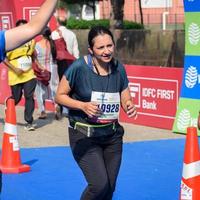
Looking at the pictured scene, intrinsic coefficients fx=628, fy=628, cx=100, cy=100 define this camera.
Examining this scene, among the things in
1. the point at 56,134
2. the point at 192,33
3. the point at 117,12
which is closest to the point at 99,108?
the point at 192,33

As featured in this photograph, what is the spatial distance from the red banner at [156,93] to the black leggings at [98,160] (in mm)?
5528

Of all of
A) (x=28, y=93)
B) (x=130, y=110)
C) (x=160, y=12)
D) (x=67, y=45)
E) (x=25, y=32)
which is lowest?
(x=160, y=12)

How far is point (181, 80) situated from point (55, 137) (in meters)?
2.34

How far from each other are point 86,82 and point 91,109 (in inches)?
14.9

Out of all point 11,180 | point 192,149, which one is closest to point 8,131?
point 11,180

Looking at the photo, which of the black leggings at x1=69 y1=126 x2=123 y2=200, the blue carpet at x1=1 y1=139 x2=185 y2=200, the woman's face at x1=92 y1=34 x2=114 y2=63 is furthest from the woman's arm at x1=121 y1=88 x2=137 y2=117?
the blue carpet at x1=1 y1=139 x2=185 y2=200

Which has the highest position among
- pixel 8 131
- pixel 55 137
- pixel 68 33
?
pixel 68 33

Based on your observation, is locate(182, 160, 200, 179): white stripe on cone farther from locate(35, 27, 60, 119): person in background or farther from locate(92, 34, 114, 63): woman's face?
locate(35, 27, 60, 119): person in background

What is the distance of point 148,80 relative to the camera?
1124cm

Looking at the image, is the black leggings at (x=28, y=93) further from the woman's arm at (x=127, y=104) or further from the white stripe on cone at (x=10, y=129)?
the woman's arm at (x=127, y=104)

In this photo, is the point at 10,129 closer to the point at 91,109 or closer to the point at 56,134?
the point at 56,134

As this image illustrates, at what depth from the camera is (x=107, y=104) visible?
17.1 feet

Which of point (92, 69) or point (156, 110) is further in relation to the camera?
point (156, 110)

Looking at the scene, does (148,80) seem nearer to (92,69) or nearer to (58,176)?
(58,176)
